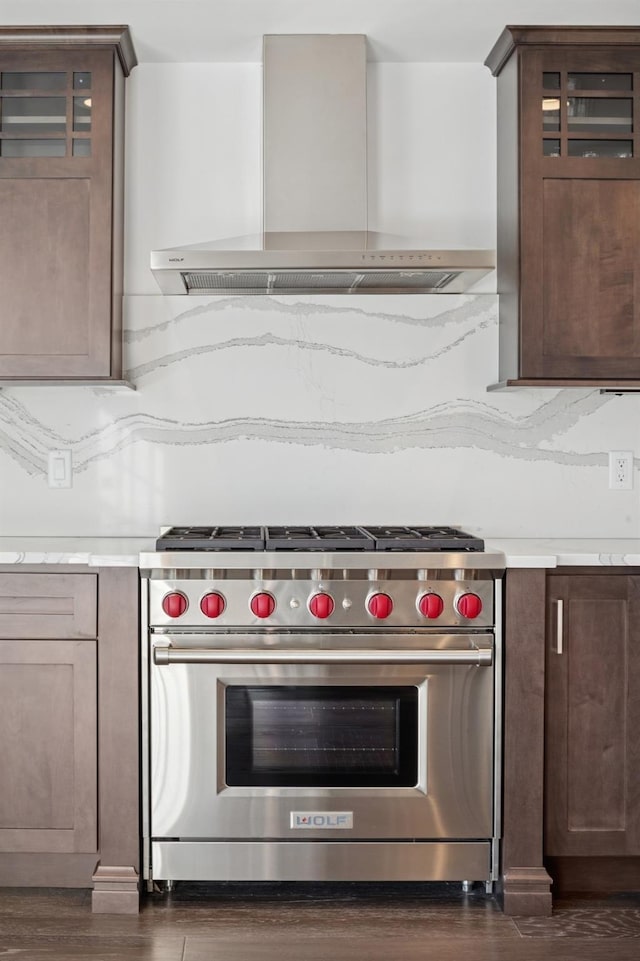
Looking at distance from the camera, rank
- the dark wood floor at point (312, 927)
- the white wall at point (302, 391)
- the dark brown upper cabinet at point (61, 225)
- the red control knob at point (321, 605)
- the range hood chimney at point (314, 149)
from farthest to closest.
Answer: the white wall at point (302, 391) < the range hood chimney at point (314, 149) < the dark brown upper cabinet at point (61, 225) < the red control knob at point (321, 605) < the dark wood floor at point (312, 927)

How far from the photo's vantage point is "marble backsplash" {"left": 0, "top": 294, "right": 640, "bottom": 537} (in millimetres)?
2760

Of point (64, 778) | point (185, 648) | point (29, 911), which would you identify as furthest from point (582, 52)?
point (29, 911)

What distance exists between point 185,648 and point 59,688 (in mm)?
370

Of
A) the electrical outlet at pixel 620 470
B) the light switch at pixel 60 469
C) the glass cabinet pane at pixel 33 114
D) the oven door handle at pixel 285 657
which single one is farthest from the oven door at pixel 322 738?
the glass cabinet pane at pixel 33 114

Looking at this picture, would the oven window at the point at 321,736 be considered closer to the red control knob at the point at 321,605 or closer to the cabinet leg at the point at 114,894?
the red control knob at the point at 321,605

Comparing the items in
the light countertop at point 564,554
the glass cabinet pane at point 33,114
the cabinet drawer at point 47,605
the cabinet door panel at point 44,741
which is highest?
the glass cabinet pane at point 33,114

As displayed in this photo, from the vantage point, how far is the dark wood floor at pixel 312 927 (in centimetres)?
199

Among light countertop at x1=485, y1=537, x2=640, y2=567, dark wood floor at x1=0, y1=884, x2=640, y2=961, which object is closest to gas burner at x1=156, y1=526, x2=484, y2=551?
light countertop at x1=485, y1=537, x2=640, y2=567

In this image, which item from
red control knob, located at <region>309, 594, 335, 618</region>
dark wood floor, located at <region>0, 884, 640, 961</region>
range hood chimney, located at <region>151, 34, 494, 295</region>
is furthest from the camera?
range hood chimney, located at <region>151, 34, 494, 295</region>

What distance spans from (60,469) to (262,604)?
101 cm

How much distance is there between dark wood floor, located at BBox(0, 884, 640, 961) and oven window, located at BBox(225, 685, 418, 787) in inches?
13.3

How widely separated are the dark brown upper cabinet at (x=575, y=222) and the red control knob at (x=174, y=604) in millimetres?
1188

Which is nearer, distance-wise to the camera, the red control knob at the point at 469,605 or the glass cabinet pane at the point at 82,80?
the red control knob at the point at 469,605

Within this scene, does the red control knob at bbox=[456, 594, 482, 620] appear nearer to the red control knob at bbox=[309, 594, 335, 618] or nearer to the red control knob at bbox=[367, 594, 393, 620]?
the red control knob at bbox=[367, 594, 393, 620]
